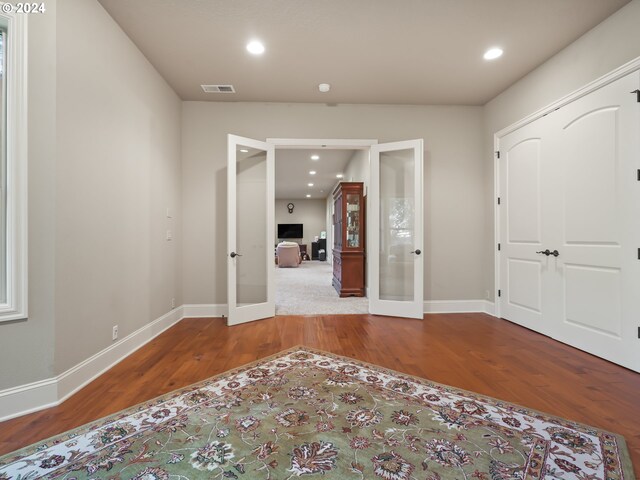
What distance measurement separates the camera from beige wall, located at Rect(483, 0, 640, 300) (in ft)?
7.86

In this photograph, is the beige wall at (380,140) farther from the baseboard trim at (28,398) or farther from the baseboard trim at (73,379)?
the baseboard trim at (28,398)

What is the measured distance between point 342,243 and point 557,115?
3.60 meters

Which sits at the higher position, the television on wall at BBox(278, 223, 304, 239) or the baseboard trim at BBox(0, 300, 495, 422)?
the television on wall at BBox(278, 223, 304, 239)

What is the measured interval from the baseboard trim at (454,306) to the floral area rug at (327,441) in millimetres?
2293

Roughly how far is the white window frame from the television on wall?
1247 centimetres

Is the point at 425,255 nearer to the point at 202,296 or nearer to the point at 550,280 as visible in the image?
the point at 550,280

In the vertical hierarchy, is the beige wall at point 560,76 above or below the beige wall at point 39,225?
above

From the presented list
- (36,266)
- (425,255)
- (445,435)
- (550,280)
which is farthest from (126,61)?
(550,280)

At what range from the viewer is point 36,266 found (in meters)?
1.82

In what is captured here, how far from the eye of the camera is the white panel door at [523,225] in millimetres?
3275

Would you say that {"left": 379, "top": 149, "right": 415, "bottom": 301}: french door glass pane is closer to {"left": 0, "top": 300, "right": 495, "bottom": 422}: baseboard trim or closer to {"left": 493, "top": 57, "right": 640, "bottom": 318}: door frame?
{"left": 493, "top": 57, "right": 640, "bottom": 318}: door frame

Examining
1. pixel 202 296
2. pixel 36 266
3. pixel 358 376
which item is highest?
pixel 36 266

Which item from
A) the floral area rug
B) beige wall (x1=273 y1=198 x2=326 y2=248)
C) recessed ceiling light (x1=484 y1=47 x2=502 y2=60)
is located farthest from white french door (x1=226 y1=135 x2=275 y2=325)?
beige wall (x1=273 y1=198 x2=326 y2=248)

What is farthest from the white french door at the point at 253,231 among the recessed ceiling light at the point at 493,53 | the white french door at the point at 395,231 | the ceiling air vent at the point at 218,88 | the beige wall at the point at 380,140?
the recessed ceiling light at the point at 493,53
